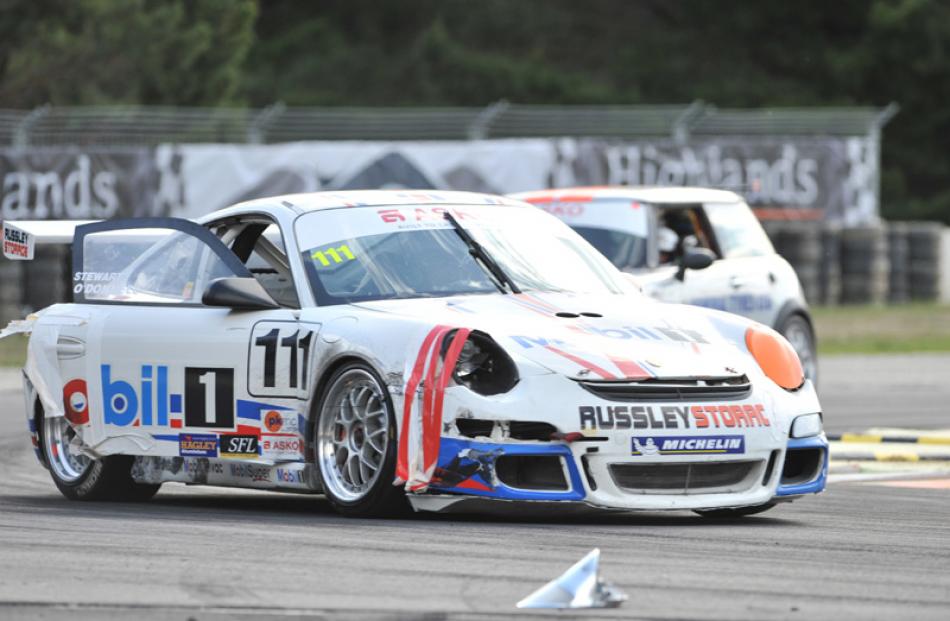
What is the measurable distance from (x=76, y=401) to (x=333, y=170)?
1841 cm

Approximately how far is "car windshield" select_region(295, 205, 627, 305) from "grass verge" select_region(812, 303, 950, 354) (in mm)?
13737

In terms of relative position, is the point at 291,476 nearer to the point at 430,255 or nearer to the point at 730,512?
the point at 430,255

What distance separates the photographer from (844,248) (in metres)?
28.6

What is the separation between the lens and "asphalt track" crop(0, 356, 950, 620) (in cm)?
606

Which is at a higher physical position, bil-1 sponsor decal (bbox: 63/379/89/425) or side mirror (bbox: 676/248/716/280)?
side mirror (bbox: 676/248/716/280)

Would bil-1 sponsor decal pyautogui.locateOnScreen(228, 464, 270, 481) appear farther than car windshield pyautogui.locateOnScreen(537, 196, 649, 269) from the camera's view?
No

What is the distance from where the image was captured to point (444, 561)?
6.90 m

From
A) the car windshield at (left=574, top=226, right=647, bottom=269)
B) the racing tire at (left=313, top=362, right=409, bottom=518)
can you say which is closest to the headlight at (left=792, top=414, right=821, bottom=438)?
the racing tire at (left=313, top=362, right=409, bottom=518)

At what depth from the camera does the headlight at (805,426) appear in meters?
8.33

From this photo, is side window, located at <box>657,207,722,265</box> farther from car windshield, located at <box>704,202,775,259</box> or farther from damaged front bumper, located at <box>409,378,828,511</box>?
damaged front bumper, located at <box>409,378,828,511</box>

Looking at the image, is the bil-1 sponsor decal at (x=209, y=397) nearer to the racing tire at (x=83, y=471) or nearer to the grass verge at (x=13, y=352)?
the racing tire at (x=83, y=471)

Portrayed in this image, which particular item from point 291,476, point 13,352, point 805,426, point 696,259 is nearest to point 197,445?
point 291,476

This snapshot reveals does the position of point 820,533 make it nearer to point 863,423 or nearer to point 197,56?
point 863,423

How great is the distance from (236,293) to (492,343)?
134cm
